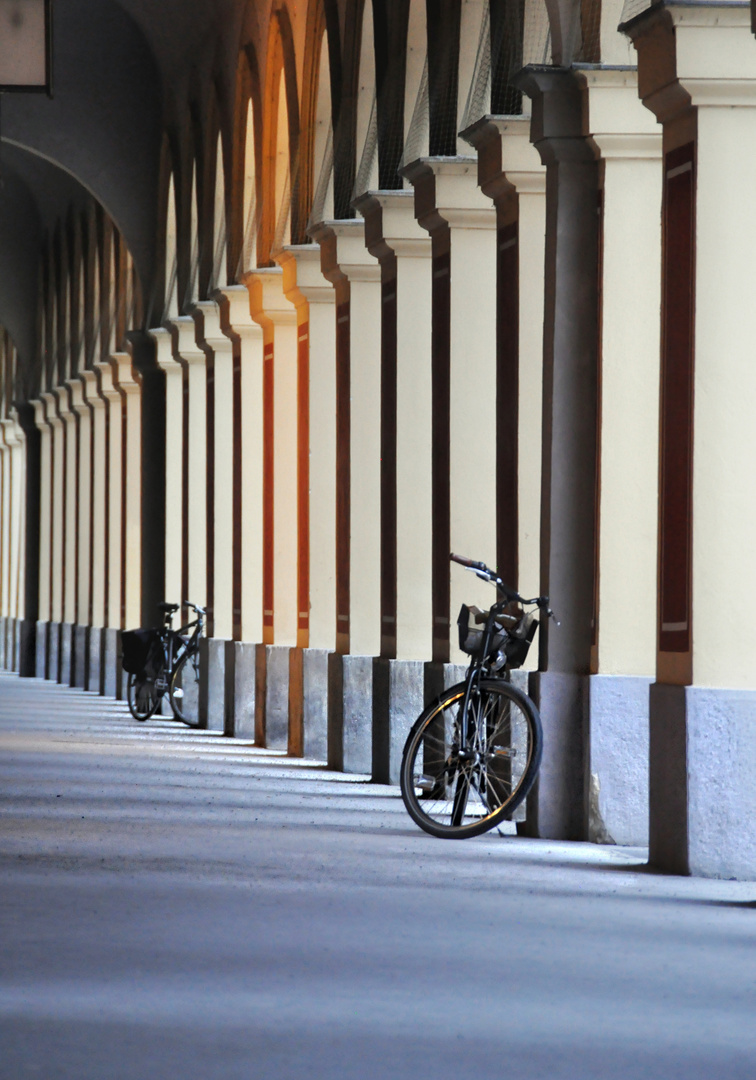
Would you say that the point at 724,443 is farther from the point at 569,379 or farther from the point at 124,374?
the point at 124,374

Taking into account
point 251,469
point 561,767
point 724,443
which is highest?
point 251,469

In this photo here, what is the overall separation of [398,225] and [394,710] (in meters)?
3.36

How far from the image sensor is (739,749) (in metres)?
9.55

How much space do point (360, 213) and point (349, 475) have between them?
2.11m

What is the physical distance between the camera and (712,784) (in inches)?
375

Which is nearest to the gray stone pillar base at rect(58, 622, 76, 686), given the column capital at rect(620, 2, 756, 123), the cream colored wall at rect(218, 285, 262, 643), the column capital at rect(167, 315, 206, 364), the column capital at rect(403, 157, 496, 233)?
the column capital at rect(167, 315, 206, 364)

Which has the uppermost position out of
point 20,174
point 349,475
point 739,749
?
point 20,174

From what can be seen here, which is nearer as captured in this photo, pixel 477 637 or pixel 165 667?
pixel 477 637

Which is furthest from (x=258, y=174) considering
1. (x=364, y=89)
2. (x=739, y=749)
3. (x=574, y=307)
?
(x=739, y=749)

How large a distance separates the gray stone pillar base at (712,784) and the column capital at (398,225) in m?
6.80

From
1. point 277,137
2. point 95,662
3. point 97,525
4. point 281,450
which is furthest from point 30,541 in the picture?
point 281,450

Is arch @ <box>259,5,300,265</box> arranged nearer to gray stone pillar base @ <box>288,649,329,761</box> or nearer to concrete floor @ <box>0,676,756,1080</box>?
gray stone pillar base @ <box>288,649,329,761</box>

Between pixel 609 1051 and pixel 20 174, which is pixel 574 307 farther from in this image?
pixel 20 174

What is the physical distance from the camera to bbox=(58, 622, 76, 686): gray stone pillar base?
3653cm
